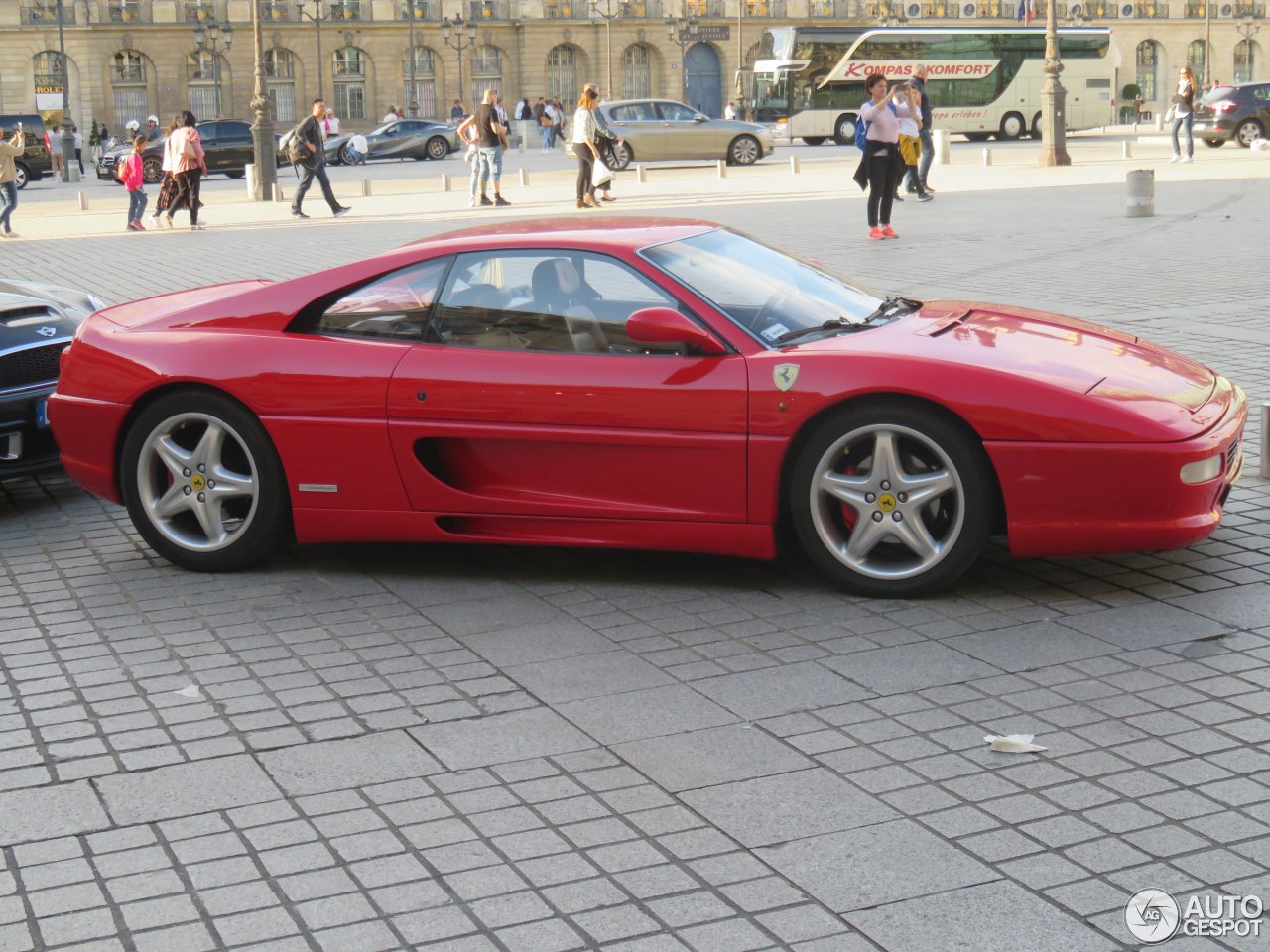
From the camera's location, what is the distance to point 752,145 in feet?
130

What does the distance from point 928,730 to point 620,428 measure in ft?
5.66

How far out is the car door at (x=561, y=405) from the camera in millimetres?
5625

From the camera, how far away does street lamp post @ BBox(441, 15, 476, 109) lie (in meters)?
79.0

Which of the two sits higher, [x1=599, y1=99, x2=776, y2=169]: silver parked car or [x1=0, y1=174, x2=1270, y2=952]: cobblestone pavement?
[x1=599, y1=99, x2=776, y2=169]: silver parked car

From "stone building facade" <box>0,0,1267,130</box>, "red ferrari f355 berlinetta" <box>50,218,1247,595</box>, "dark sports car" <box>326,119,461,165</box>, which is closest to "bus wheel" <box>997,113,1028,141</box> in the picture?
"dark sports car" <box>326,119,461,165</box>

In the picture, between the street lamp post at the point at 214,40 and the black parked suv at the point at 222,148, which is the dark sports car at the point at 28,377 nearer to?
the black parked suv at the point at 222,148

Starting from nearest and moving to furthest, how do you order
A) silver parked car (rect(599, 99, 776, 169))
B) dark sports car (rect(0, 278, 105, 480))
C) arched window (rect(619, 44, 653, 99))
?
1. dark sports car (rect(0, 278, 105, 480))
2. silver parked car (rect(599, 99, 776, 169))
3. arched window (rect(619, 44, 653, 99))

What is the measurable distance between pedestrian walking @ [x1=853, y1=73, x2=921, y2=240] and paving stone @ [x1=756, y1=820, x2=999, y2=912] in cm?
1422

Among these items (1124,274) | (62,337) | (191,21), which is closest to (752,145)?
(1124,274)

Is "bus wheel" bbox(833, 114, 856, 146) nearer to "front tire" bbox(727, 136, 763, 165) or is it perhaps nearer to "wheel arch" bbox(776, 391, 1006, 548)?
"front tire" bbox(727, 136, 763, 165)

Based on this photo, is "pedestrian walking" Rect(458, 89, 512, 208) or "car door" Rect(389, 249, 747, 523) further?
"pedestrian walking" Rect(458, 89, 512, 208)

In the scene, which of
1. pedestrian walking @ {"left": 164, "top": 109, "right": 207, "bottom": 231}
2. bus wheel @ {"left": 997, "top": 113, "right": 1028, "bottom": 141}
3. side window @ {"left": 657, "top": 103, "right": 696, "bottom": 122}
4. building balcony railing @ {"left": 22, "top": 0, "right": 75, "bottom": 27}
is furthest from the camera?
building balcony railing @ {"left": 22, "top": 0, "right": 75, "bottom": 27}

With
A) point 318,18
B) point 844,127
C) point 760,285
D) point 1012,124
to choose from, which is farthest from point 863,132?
point 318,18

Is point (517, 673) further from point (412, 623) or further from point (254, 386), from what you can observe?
point (254, 386)
